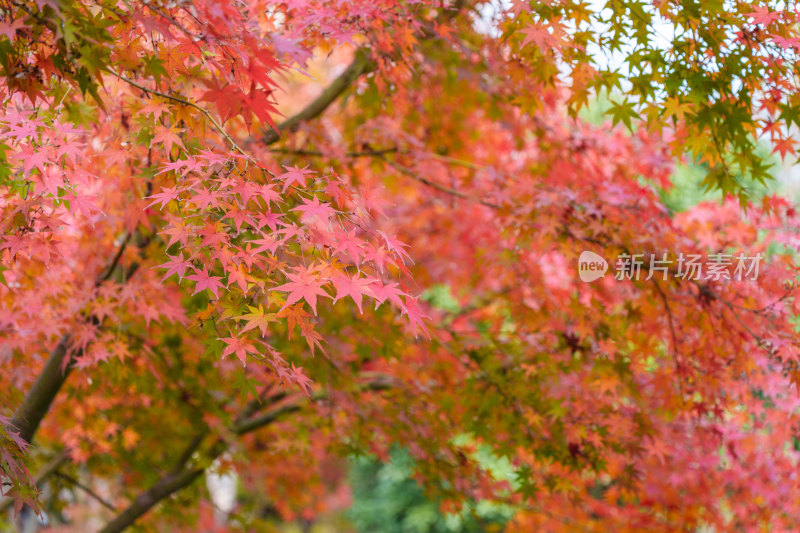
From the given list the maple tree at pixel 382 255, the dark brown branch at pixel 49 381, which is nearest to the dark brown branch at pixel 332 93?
the maple tree at pixel 382 255

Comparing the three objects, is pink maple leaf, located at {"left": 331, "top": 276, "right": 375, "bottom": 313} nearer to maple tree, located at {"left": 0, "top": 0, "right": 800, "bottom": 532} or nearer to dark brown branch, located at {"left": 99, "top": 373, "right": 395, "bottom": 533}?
maple tree, located at {"left": 0, "top": 0, "right": 800, "bottom": 532}

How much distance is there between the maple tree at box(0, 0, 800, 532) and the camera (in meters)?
1.97

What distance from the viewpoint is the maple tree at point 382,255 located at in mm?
1969

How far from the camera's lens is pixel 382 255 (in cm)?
199

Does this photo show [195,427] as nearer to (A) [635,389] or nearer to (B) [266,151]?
(B) [266,151]

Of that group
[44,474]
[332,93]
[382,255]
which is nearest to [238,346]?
[382,255]

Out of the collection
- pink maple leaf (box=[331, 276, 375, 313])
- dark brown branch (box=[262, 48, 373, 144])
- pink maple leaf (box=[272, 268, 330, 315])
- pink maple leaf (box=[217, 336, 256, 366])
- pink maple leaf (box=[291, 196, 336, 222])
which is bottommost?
pink maple leaf (box=[217, 336, 256, 366])

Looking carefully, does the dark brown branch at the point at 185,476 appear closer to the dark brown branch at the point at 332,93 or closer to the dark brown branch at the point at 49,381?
the dark brown branch at the point at 49,381

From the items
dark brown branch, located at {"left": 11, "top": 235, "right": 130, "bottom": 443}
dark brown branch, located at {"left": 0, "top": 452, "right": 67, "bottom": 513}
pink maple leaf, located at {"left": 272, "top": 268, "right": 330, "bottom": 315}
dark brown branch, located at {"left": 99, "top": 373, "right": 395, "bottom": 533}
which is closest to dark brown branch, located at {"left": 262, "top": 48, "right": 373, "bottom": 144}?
dark brown branch, located at {"left": 11, "top": 235, "right": 130, "bottom": 443}

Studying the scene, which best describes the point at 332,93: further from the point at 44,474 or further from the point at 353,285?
the point at 44,474

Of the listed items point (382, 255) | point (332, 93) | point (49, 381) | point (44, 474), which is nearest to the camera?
point (382, 255)

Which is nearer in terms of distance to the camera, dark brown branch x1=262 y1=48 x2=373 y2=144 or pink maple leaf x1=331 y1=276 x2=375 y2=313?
pink maple leaf x1=331 y1=276 x2=375 y2=313

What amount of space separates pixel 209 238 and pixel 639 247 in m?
2.13

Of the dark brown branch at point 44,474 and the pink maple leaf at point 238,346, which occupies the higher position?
the pink maple leaf at point 238,346
